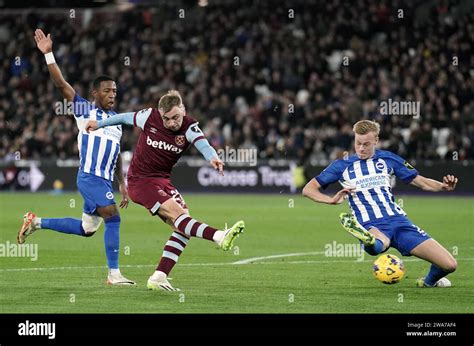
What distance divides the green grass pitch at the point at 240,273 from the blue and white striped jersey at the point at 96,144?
125 centimetres

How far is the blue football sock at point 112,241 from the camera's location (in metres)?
11.1

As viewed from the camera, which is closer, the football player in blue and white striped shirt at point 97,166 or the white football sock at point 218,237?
the white football sock at point 218,237

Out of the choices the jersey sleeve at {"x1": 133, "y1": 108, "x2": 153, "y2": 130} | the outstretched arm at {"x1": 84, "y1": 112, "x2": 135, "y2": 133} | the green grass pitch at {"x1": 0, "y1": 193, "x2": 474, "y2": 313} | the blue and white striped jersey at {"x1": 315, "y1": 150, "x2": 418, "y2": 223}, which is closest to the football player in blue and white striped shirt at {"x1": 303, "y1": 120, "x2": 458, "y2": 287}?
the blue and white striped jersey at {"x1": 315, "y1": 150, "x2": 418, "y2": 223}

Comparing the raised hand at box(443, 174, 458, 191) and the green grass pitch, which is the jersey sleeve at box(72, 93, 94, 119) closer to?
the green grass pitch

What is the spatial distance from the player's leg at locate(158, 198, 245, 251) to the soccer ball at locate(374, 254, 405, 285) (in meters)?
1.72

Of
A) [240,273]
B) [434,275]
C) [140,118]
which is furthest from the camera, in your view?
[240,273]

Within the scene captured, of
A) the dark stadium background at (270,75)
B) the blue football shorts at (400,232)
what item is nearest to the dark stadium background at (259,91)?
the dark stadium background at (270,75)

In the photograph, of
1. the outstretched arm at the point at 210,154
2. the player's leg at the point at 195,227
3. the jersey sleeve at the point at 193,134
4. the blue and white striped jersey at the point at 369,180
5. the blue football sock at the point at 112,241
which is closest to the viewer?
the player's leg at the point at 195,227

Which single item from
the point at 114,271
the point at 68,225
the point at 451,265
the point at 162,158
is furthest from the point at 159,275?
the point at 451,265
